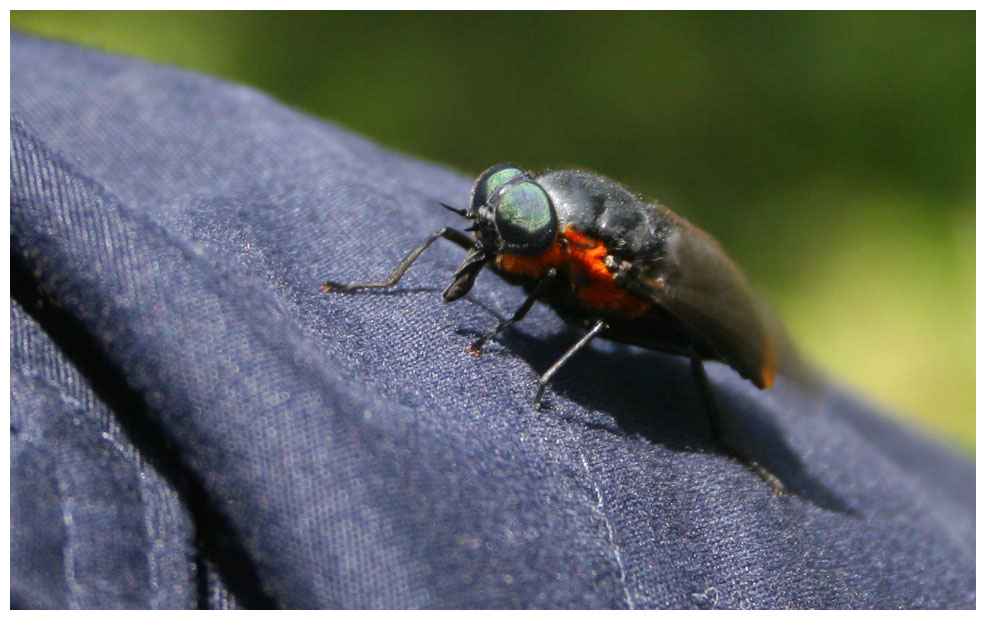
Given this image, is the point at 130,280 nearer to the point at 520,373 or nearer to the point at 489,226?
the point at 520,373

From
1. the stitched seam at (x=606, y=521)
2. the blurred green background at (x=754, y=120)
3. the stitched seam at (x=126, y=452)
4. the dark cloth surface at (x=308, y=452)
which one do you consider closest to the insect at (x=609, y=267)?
the dark cloth surface at (x=308, y=452)

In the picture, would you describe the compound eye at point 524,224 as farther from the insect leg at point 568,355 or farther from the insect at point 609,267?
the insect leg at point 568,355

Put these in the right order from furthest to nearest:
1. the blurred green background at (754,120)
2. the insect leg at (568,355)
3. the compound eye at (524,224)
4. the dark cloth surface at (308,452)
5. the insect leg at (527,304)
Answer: the blurred green background at (754,120) → the compound eye at (524,224) → the insect leg at (527,304) → the insect leg at (568,355) → the dark cloth surface at (308,452)

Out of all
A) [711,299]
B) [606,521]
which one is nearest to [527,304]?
[711,299]

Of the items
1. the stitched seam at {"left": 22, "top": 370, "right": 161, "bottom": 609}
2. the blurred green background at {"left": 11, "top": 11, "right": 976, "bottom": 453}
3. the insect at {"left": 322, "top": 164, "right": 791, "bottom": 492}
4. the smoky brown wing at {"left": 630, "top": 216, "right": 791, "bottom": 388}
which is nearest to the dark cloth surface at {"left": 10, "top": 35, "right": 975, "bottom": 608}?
the stitched seam at {"left": 22, "top": 370, "right": 161, "bottom": 609}

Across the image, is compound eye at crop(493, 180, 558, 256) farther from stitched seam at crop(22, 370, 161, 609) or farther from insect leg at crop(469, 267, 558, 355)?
stitched seam at crop(22, 370, 161, 609)
